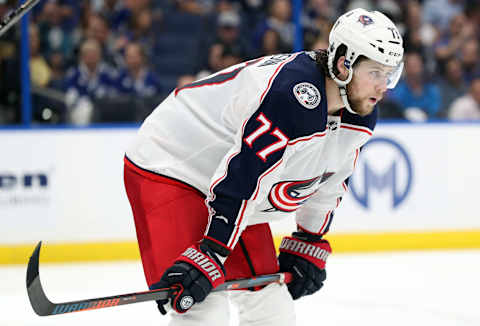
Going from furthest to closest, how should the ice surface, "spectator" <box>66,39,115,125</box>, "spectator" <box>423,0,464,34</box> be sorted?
"spectator" <box>423,0,464,34</box> → "spectator" <box>66,39,115,125</box> → the ice surface

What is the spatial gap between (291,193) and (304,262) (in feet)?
1.13

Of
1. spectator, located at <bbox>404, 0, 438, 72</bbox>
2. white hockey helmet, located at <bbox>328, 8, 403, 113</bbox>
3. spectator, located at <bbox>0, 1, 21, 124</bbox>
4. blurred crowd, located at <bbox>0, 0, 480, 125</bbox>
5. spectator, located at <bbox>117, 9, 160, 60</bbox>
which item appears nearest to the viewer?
white hockey helmet, located at <bbox>328, 8, 403, 113</bbox>

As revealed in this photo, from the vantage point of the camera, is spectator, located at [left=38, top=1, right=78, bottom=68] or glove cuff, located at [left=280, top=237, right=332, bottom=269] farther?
spectator, located at [left=38, top=1, right=78, bottom=68]

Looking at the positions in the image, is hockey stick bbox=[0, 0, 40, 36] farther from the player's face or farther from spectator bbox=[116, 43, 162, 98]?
spectator bbox=[116, 43, 162, 98]

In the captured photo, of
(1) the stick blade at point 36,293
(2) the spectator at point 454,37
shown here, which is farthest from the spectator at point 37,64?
(1) the stick blade at point 36,293

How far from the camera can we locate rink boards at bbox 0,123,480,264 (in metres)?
5.01

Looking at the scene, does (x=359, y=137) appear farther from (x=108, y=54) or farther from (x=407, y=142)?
(x=108, y=54)

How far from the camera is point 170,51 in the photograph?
630cm

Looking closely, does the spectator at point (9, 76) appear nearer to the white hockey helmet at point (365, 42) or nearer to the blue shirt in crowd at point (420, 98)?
the blue shirt in crowd at point (420, 98)

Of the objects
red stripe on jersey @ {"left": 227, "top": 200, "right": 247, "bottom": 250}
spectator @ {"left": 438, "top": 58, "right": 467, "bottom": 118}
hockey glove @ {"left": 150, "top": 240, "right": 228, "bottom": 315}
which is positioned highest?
red stripe on jersey @ {"left": 227, "top": 200, "right": 247, "bottom": 250}

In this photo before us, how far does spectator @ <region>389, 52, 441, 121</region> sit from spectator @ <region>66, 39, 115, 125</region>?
222 cm

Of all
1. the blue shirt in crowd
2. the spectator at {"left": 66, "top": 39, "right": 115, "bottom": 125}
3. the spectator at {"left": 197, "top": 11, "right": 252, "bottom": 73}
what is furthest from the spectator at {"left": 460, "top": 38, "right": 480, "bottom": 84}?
the spectator at {"left": 66, "top": 39, "right": 115, "bottom": 125}

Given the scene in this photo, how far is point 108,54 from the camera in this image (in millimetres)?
5945

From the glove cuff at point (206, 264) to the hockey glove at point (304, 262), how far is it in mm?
529
